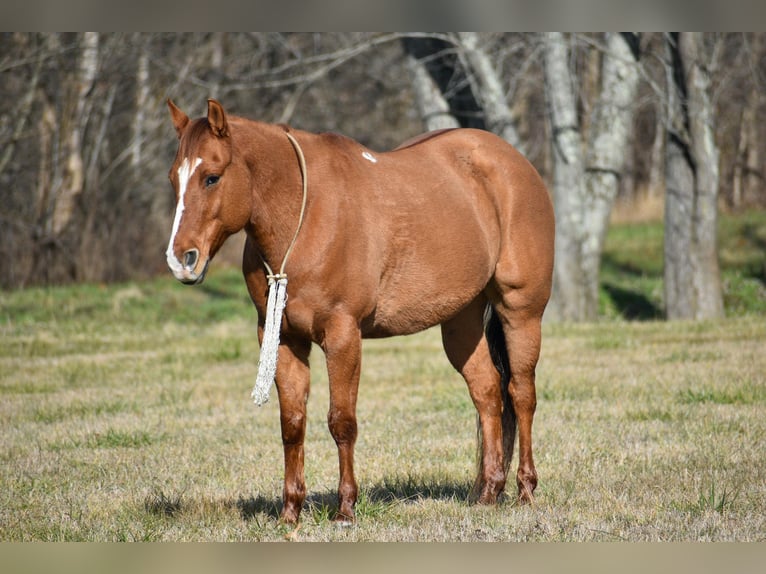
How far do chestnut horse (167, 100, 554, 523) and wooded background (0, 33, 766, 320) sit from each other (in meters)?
8.14

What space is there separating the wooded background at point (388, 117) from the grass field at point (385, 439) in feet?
6.92

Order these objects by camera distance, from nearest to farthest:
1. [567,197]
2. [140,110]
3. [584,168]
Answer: [567,197], [584,168], [140,110]

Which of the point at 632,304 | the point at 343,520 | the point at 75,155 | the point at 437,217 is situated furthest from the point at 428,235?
the point at 75,155

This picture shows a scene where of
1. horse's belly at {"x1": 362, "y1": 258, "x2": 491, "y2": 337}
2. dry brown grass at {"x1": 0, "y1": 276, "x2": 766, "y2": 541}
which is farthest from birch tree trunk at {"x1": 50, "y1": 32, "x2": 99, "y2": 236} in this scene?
horse's belly at {"x1": 362, "y1": 258, "x2": 491, "y2": 337}

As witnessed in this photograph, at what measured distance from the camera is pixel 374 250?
17.0 ft

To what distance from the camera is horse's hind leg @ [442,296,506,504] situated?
592 cm

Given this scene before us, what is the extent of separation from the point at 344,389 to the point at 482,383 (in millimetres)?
1356

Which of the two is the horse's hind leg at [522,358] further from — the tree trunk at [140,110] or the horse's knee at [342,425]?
the tree trunk at [140,110]

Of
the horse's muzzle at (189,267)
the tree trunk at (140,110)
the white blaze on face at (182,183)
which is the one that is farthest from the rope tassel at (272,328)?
the tree trunk at (140,110)

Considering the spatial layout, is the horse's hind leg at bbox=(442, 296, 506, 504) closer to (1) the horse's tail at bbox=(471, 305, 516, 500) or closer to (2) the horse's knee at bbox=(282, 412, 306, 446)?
(1) the horse's tail at bbox=(471, 305, 516, 500)

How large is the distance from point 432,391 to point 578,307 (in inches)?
230

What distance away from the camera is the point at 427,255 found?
549 cm

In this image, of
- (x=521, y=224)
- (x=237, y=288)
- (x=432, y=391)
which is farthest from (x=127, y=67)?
(x=521, y=224)

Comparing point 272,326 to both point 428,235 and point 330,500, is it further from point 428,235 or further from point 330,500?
point 330,500
